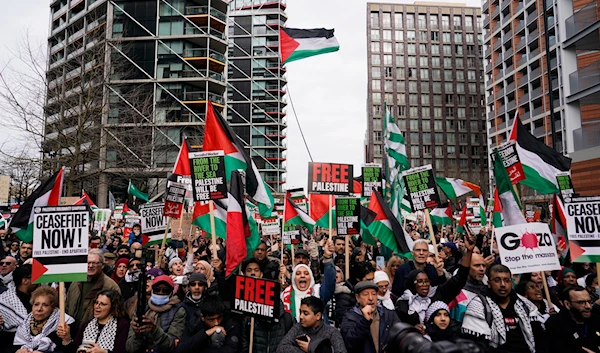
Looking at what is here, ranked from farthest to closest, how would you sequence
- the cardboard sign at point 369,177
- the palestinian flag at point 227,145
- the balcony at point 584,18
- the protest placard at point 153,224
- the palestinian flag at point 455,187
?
the balcony at point 584,18 → the palestinian flag at point 455,187 → the cardboard sign at point 369,177 → the protest placard at point 153,224 → the palestinian flag at point 227,145

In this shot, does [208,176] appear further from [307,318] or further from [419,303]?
[419,303]

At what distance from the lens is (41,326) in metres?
4.57

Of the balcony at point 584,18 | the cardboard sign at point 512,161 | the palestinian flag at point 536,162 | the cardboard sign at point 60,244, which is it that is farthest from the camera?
the balcony at point 584,18

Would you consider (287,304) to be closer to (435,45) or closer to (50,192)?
(50,192)

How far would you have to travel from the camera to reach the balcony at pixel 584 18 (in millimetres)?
21859

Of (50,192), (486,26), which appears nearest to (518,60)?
(486,26)

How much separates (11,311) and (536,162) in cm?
888

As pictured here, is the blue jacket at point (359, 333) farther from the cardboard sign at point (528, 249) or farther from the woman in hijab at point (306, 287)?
the cardboard sign at point (528, 249)

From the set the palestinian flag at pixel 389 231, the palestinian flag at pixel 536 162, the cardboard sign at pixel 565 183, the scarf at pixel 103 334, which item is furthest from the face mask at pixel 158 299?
the cardboard sign at pixel 565 183

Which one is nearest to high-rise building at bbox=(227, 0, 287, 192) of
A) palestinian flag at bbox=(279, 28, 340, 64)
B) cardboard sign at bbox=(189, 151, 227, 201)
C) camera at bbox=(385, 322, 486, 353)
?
palestinian flag at bbox=(279, 28, 340, 64)

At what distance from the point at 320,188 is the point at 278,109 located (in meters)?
65.0

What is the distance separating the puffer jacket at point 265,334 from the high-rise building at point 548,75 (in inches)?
592

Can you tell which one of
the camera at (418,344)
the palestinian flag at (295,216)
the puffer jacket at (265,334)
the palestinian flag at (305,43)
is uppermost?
the palestinian flag at (305,43)

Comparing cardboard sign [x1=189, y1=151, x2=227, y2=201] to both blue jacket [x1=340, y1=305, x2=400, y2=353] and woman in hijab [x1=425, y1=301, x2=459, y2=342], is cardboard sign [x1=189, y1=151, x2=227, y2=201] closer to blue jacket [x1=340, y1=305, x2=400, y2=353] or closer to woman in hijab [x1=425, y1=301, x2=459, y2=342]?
blue jacket [x1=340, y1=305, x2=400, y2=353]
